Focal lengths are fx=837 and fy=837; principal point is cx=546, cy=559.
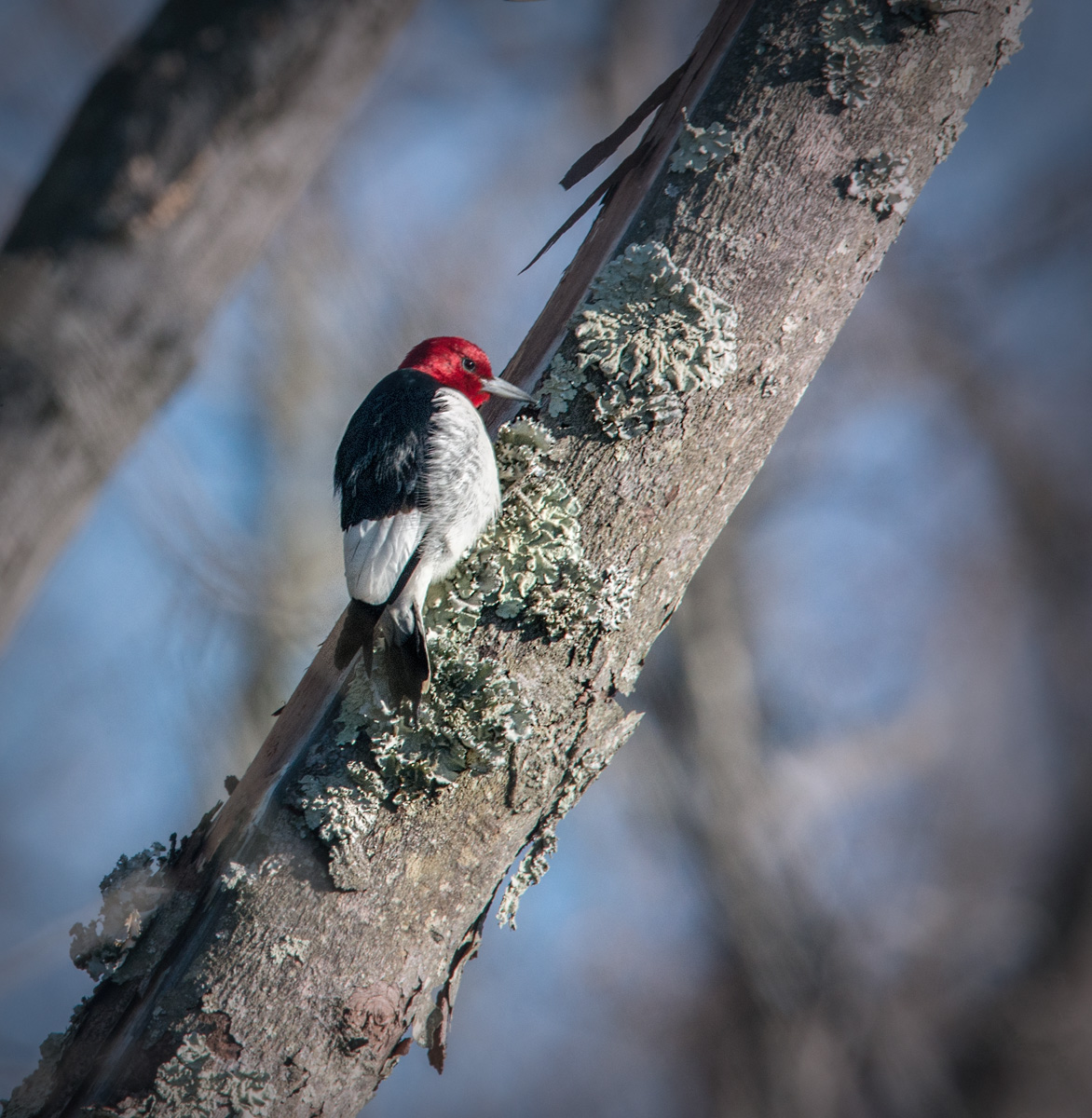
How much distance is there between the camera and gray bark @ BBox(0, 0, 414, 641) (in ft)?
2.73

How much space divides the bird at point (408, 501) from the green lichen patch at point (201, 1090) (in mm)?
636

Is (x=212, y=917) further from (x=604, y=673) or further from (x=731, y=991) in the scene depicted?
(x=731, y=991)

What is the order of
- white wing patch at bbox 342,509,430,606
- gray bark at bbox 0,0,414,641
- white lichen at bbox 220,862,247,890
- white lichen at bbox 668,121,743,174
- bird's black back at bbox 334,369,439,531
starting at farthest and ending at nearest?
bird's black back at bbox 334,369,439,531
white wing patch at bbox 342,509,430,606
white lichen at bbox 668,121,743,174
white lichen at bbox 220,862,247,890
gray bark at bbox 0,0,414,641

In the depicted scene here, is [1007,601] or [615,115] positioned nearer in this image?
[1007,601]

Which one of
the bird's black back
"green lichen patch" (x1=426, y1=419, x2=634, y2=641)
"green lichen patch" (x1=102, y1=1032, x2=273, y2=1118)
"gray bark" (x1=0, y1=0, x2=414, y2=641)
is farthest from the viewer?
the bird's black back

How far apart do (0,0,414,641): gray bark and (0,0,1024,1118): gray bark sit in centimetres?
83

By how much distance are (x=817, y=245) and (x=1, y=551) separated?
1.51 m

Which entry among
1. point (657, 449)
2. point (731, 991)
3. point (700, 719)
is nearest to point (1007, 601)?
point (700, 719)

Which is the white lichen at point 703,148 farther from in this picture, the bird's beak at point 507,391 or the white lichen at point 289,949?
the white lichen at point 289,949

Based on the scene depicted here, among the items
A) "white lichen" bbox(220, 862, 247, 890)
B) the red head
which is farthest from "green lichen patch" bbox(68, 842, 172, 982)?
the red head

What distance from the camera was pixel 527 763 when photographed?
1586mm

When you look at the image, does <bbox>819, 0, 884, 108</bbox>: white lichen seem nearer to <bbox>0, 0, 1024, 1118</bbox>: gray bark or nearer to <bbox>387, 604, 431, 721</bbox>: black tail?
<bbox>0, 0, 1024, 1118</bbox>: gray bark

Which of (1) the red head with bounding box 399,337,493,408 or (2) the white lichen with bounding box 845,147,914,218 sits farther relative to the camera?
(1) the red head with bounding box 399,337,493,408

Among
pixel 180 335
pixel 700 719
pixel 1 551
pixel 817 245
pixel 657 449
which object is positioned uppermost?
pixel 700 719
